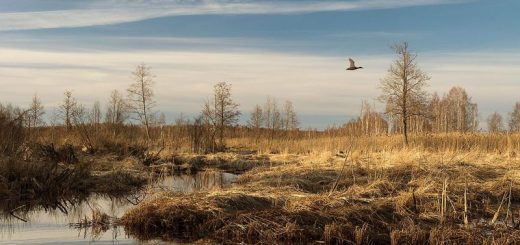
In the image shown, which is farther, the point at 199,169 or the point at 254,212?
the point at 199,169

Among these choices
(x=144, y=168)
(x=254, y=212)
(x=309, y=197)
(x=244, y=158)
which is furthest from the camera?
(x=244, y=158)

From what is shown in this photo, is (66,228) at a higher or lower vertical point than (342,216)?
lower

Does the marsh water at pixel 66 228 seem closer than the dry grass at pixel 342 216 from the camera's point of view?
No

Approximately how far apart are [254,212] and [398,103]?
20497 mm

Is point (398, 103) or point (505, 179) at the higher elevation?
point (398, 103)

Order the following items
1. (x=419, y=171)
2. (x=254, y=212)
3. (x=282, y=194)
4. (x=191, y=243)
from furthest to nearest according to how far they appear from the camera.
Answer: (x=419, y=171) → (x=282, y=194) → (x=254, y=212) → (x=191, y=243)

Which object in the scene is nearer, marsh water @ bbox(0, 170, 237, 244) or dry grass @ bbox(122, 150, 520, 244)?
dry grass @ bbox(122, 150, 520, 244)

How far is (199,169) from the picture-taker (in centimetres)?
2439

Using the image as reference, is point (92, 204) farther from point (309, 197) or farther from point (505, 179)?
point (505, 179)

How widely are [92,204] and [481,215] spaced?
9271 mm

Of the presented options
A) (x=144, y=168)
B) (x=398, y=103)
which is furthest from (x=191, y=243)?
(x=398, y=103)

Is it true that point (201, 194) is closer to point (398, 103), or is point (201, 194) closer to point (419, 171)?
point (419, 171)

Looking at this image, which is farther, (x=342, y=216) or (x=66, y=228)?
(x=66, y=228)

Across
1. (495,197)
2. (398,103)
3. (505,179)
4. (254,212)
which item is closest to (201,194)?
(254,212)
